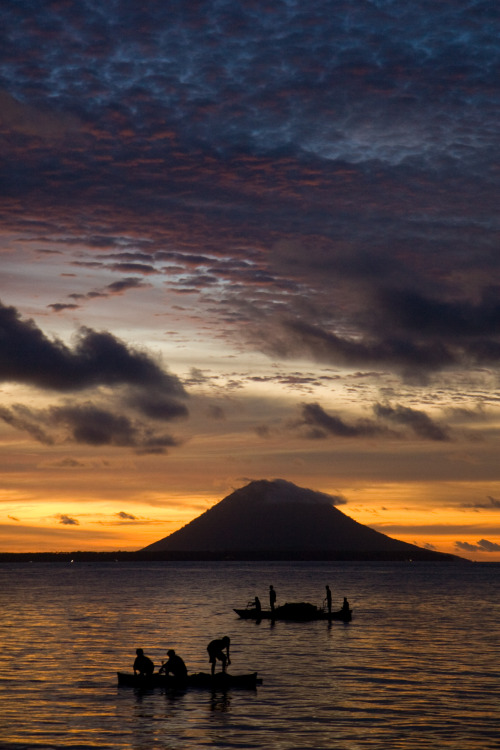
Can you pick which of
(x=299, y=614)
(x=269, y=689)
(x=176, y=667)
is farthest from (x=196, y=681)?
(x=299, y=614)

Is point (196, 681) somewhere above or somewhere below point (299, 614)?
below

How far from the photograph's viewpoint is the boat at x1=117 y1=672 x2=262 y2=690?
3938cm

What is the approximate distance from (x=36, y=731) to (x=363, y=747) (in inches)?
452

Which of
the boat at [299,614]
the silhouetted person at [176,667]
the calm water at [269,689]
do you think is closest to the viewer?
the calm water at [269,689]

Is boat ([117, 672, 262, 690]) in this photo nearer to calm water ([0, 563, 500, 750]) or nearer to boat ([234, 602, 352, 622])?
calm water ([0, 563, 500, 750])

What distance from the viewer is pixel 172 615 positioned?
9125 centimetres

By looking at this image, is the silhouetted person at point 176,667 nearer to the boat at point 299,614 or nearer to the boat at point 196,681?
the boat at point 196,681

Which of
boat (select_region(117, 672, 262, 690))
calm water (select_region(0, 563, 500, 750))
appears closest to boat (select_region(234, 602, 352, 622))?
calm water (select_region(0, 563, 500, 750))

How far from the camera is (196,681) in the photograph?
39906 mm

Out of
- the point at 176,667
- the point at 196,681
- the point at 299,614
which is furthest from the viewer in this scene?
the point at 299,614

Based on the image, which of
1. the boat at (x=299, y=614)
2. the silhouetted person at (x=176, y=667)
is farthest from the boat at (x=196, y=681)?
the boat at (x=299, y=614)

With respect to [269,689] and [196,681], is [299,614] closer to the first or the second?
[269,689]

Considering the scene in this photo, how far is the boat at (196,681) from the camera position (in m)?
39.4

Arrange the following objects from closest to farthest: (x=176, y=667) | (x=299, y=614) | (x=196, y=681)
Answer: (x=176, y=667) → (x=196, y=681) → (x=299, y=614)
